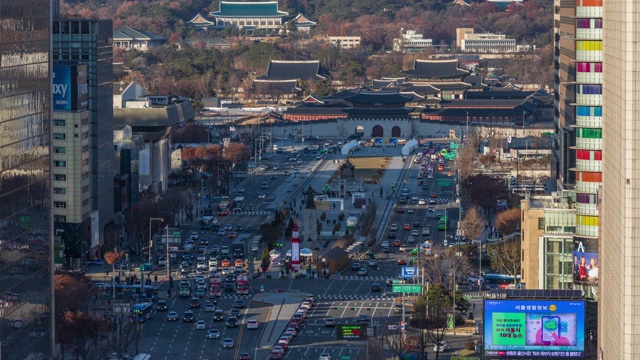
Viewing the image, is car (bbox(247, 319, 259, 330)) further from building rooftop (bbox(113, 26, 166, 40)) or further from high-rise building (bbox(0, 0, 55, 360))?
building rooftop (bbox(113, 26, 166, 40))

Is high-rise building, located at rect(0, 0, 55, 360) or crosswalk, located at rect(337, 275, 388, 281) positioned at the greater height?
high-rise building, located at rect(0, 0, 55, 360)

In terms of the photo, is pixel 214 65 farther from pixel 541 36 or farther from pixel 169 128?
pixel 169 128

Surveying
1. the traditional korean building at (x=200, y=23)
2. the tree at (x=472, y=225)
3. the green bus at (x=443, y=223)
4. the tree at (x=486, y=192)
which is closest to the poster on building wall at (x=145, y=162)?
the green bus at (x=443, y=223)

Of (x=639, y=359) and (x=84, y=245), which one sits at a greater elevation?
(x=639, y=359)

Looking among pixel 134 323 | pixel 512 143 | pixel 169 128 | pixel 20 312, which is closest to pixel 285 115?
pixel 512 143

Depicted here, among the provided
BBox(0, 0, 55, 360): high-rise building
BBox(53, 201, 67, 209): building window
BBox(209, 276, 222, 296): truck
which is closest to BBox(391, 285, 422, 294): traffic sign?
BBox(209, 276, 222, 296): truck

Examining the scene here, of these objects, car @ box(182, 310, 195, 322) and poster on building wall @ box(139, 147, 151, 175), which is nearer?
car @ box(182, 310, 195, 322)

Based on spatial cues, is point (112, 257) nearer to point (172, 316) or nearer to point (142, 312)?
point (142, 312)
